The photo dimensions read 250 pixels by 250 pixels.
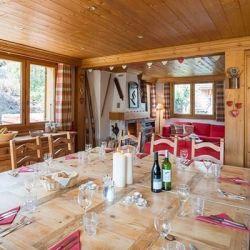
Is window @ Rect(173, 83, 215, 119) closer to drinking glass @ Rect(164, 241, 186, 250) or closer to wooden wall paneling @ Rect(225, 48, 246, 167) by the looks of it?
wooden wall paneling @ Rect(225, 48, 246, 167)

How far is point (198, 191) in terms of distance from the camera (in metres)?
1.60

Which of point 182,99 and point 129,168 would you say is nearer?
point 129,168

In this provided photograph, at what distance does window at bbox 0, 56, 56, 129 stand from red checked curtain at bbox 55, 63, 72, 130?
0.40 ft

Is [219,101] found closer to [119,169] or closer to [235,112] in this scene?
[235,112]

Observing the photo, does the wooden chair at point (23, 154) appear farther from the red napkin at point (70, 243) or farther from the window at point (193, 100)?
the window at point (193, 100)

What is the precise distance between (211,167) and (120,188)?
84cm

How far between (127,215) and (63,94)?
3933mm

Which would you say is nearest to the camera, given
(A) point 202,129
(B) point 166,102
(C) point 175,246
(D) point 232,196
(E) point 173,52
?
(C) point 175,246

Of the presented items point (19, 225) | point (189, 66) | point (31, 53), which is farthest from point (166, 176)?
point (189, 66)

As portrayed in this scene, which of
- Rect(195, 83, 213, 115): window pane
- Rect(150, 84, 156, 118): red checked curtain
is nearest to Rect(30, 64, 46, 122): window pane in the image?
Rect(150, 84, 156, 118): red checked curtain

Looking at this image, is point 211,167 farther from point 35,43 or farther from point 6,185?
point 35,43

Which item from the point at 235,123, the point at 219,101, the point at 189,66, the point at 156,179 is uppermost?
the point at 189,66

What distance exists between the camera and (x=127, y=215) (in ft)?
4.06

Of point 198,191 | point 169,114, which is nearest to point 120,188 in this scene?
point 198,191
